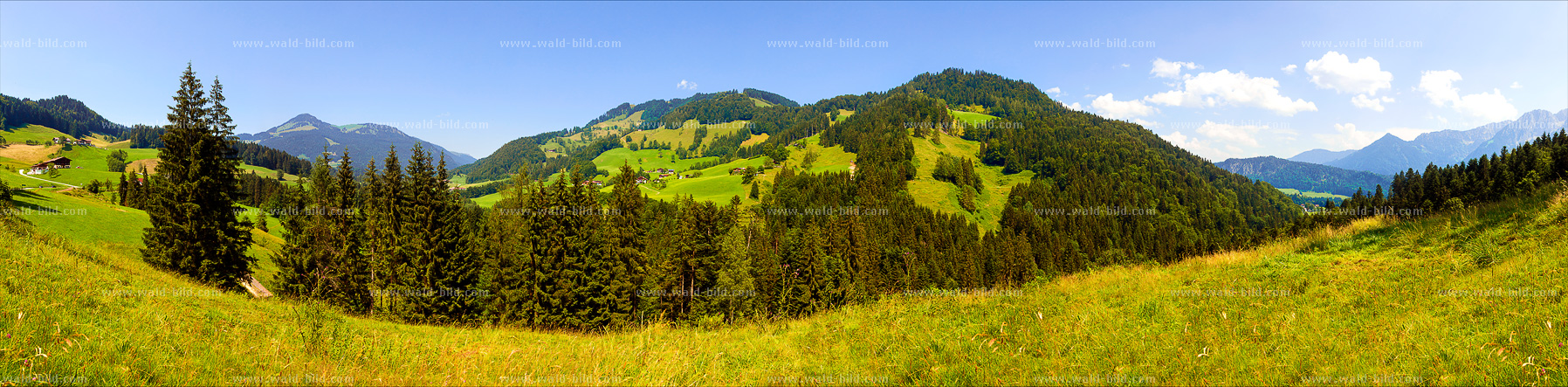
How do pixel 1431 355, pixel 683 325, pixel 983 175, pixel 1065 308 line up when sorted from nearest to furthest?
1. pixel 1431 355
2. pixel 1065 308
3. pixel 683 325
4. pixel 983 175

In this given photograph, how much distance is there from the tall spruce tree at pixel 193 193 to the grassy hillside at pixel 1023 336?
1467cm

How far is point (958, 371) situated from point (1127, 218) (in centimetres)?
18182

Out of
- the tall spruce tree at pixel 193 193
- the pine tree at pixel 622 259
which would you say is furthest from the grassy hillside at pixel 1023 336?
the pine tree at pixel 622 259

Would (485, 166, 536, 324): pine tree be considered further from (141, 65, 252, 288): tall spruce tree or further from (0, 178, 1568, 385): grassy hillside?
(0, 178, 1568, 385): grassy hillside

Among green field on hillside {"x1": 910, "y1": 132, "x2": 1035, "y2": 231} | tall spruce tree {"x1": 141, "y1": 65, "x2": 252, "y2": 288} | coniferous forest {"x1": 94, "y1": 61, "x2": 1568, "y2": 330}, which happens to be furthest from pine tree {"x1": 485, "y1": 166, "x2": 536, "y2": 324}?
green field on hillside {"x1": 910, "y1": 132, "x2": 1035, "y2": 231}

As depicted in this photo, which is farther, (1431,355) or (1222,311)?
(1222,311)

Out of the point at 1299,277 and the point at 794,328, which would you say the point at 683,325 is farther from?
the point at 1299,277

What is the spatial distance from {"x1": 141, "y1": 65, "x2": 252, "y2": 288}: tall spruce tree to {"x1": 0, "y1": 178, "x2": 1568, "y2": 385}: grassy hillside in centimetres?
1467

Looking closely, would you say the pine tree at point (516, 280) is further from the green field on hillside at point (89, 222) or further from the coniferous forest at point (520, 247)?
the green field on hillside at point (89, 222)

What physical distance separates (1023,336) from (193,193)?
35.1 m

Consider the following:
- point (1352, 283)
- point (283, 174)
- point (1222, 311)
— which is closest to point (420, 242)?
point (1222, 311)

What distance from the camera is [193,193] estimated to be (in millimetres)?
23312

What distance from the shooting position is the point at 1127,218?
155 metres

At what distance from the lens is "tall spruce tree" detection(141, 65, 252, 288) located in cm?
2309
